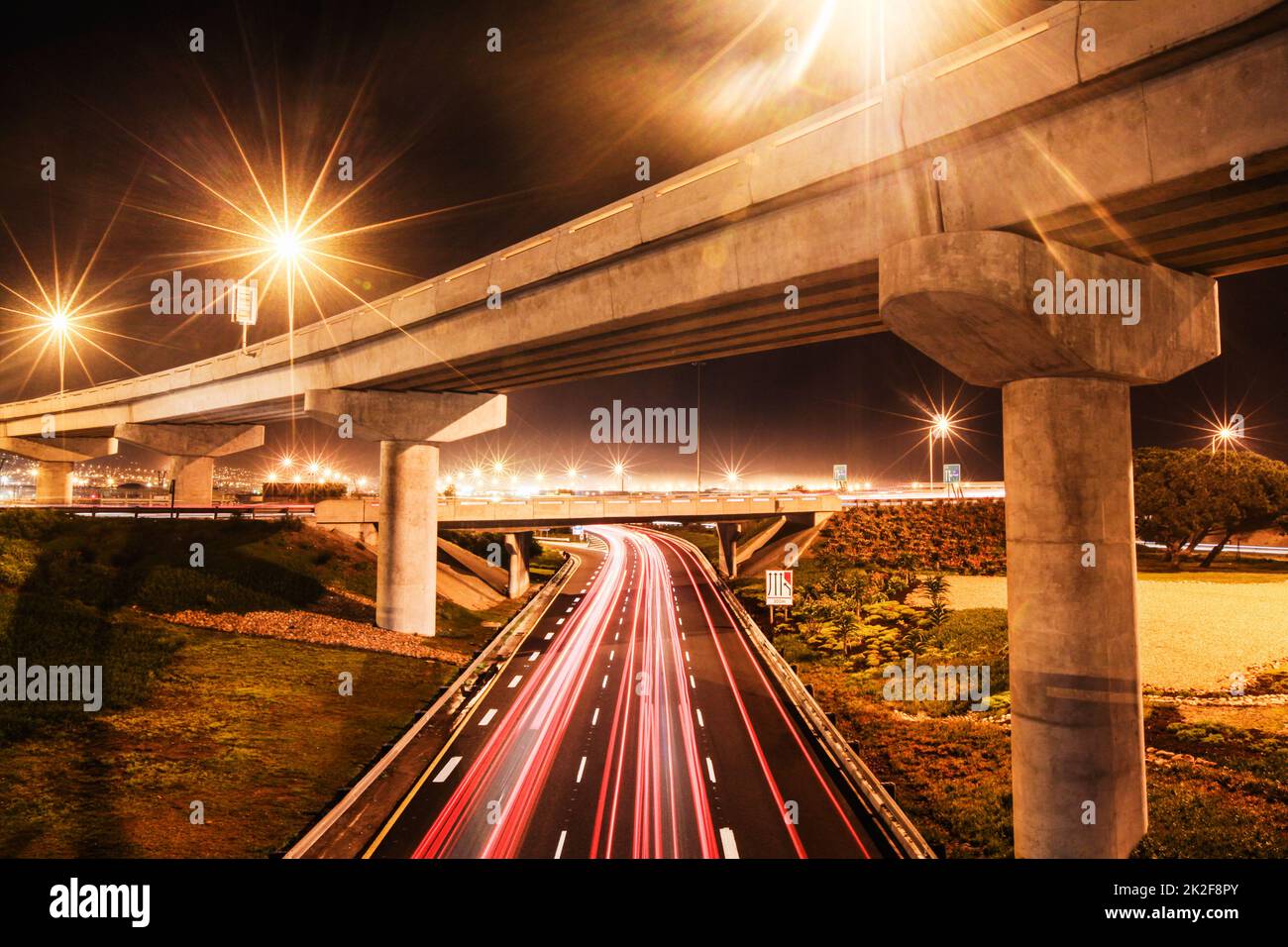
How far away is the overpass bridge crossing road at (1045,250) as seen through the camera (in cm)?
871

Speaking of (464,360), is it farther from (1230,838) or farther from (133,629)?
(1230,838)

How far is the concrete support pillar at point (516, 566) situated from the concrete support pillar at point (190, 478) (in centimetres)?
2407

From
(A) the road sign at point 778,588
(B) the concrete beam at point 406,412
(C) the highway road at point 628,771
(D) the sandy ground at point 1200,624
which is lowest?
(C) the highway road at point 628,771

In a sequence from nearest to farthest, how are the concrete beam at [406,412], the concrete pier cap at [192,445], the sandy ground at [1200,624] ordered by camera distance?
1. the sandy ground at [1200,624]
2. the concrete beam at [406,412]
3. the concrete pier cap at [192,445]

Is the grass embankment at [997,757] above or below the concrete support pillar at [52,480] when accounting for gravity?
below

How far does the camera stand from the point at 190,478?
50.7 m

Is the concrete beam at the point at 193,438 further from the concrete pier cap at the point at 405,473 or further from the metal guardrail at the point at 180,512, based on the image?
the concrete pier cap at the point at 405,473

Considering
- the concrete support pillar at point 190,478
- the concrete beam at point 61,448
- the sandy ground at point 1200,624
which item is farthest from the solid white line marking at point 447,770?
the concrete beam at point 61,448

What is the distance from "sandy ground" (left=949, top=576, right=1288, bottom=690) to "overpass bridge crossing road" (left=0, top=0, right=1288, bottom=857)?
7977 mm

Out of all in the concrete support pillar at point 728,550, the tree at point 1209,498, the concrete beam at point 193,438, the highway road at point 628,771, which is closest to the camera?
the highway road at point 628,771

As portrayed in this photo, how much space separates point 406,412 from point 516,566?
19836 mm

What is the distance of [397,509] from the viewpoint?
1125 inches

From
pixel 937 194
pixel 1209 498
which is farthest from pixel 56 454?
pixel 1209 498

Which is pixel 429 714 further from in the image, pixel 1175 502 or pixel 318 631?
pixel 1175 502
